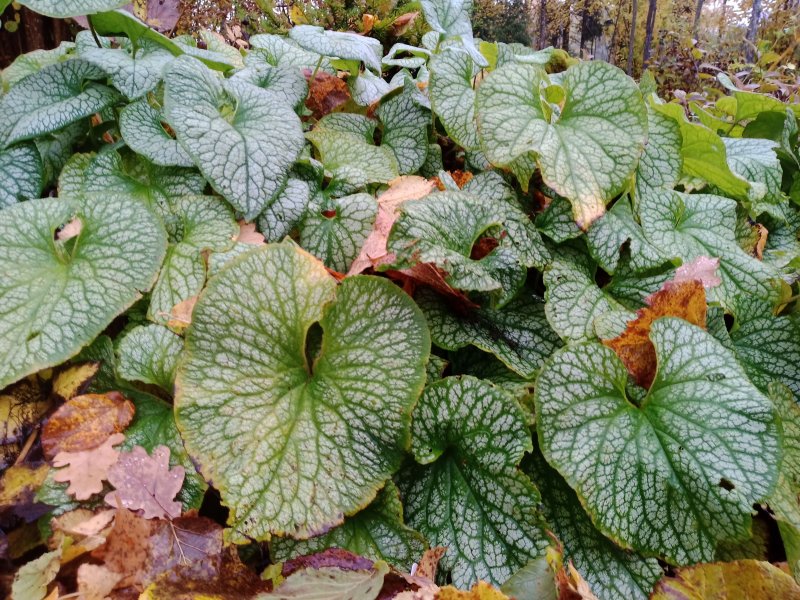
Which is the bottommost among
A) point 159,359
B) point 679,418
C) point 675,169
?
point 679,418

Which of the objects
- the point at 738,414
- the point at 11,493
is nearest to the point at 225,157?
the point at 11,493

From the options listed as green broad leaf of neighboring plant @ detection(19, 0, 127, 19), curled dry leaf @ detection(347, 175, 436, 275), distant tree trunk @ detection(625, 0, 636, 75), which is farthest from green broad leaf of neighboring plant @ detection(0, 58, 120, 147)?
distant tree trunk @ detection(625, 0, 636, 75)

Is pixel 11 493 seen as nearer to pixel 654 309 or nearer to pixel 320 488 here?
pixel 320 488

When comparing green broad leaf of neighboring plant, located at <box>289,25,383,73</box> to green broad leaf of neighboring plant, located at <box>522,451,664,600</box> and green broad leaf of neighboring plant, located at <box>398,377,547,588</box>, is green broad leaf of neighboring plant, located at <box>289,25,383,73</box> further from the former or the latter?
green broad leaf of neighboring plant, located at <box>522,451,664,600</box>

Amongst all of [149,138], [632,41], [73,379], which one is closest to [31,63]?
[149,138]

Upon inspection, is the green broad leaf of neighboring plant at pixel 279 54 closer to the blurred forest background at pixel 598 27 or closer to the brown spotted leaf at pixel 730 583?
the blurred forest background at pixel 598 27

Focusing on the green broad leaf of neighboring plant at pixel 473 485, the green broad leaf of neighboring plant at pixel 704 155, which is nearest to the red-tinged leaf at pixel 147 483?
the green broad leaf of neighboring plant at pixel 473 485
